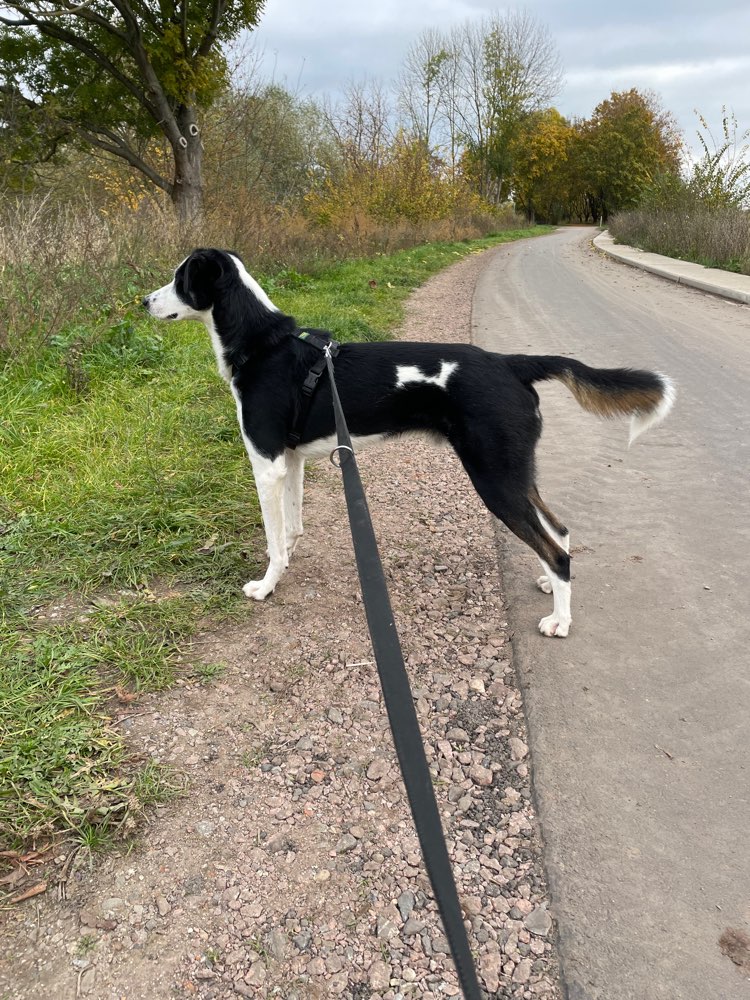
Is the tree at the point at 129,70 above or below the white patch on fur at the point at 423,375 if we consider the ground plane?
above

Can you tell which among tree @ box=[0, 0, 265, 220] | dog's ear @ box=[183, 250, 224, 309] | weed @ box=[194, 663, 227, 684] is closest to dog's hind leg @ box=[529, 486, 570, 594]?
weed @ box=[194, 663, 227, 684]

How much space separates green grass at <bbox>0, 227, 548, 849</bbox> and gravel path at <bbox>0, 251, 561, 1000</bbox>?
0.18m

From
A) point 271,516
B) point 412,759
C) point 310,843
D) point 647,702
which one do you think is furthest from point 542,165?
point 412,759

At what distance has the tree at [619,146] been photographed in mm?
57969

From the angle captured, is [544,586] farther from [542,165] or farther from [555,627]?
[542,165]

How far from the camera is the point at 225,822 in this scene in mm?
2084

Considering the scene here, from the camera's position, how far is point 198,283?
3.30m

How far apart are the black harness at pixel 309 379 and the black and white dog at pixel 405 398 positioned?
0.02 metres

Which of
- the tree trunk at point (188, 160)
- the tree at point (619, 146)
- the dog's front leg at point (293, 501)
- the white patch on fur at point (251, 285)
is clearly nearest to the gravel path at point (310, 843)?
the dog's front leg at point (293, 501)

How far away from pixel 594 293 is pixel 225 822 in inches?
546

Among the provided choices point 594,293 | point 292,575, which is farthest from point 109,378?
point 594,293

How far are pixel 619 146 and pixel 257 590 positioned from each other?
224 feet

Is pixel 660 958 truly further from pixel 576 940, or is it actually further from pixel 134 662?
pixel 134 662

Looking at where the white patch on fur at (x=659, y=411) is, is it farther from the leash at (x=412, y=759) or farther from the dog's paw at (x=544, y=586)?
the leash at (x=412, y=759)
